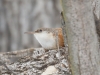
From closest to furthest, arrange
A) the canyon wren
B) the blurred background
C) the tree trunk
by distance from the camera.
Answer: the tree trunk, the canyon wren, the blurred background

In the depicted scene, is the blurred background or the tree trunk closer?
the tree trunk

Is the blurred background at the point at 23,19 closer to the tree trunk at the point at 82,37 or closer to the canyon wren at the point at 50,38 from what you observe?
the canyon wren at the point at 50,38

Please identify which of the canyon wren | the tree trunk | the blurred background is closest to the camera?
the tree trunk

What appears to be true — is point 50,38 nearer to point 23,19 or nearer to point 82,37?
point 82,37

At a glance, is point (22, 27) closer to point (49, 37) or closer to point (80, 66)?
→ point (49, 37)

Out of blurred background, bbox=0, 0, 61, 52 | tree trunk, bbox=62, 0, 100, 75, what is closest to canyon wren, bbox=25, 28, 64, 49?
tree trunk, bbox=62, 0, 100, 75

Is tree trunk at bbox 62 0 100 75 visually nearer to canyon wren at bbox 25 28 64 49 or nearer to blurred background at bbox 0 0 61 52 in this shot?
canyon wren at bbox 25 28 64 49
